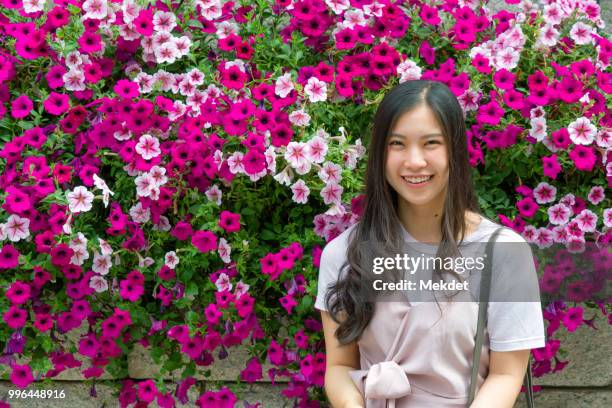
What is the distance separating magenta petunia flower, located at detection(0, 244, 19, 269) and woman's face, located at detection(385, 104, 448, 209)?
4.15 ft

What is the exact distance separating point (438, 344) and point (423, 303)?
0.34 feet

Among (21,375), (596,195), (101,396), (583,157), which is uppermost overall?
(583,157)

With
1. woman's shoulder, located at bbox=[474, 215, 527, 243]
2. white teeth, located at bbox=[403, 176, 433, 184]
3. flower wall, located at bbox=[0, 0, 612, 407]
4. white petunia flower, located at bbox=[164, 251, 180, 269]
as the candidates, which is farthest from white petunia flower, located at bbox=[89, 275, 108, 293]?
woman's shoulder, located at bbox=[474, 215, 527, 243]

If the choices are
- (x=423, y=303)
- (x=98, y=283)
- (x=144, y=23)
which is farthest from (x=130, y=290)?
(x=423, y=303)

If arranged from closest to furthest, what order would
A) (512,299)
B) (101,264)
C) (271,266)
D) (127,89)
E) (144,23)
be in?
(512,299)
(271,266)
(101,264)
(127,89)
(144,23)

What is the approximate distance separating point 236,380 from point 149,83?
107 cm

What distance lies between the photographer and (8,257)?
246cm

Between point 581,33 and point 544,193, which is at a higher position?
point 581,33

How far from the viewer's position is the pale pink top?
72.9 inches

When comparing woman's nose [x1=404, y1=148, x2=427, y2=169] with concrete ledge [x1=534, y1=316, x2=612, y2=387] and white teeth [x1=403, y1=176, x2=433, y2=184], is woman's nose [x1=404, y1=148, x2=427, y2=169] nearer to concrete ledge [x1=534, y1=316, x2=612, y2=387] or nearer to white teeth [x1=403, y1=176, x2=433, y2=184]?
white teeth [x1=403, y1=176, x2=433, y2=184]

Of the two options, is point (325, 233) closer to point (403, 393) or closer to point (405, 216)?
point (405, 216)

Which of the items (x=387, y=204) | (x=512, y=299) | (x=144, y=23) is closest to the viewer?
(x=512, y=299)

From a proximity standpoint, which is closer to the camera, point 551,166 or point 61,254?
point 61,254

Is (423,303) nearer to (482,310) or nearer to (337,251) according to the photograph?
(482,310)
